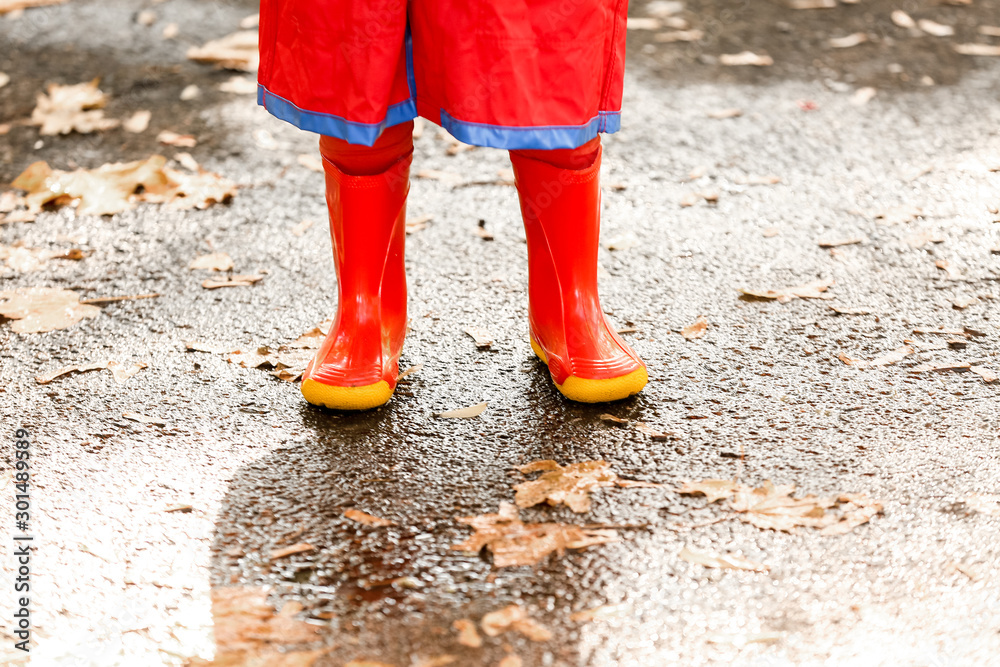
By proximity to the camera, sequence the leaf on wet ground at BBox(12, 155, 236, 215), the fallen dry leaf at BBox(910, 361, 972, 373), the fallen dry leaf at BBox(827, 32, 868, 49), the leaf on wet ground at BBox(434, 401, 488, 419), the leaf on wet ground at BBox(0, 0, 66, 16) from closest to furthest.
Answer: the leaf on wet ground at BBox(434, 401, 488, 419) < the fallen dry leaf at BBox(910, 361, 972, 373) < the leaf on wet ground at BBox(12, 155, 236, 215) < the fallen dry leaf at BBox(827, 32, 868, 49) < the leaf on wet ground at BBox(0, 0, 66, 16)

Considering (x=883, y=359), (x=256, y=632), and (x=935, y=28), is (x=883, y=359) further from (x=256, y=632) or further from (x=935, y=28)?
(x=935, y=28)

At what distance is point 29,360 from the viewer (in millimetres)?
2176

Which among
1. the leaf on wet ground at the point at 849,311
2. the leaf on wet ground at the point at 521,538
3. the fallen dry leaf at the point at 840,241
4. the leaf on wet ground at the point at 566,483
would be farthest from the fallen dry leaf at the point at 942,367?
the leaf on wet ground at the point at 521,538

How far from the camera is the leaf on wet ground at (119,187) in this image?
2.92m

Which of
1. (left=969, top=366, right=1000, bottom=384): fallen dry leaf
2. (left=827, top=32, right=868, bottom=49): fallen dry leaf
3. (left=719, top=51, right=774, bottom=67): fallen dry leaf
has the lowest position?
(left=969, top=366, right=1000, bottom=384): fallen dry leaf

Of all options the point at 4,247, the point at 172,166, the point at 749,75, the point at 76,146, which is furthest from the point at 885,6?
the point at 4,247

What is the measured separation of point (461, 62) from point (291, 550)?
0.89 metres

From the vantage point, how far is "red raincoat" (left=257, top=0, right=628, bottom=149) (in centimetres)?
159

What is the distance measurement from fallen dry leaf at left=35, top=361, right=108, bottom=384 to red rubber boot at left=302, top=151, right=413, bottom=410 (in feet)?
1.74

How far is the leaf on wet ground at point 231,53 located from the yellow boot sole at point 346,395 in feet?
7.63

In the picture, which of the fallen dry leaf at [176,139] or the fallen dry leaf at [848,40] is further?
the fallen dry leaf at [848,40]

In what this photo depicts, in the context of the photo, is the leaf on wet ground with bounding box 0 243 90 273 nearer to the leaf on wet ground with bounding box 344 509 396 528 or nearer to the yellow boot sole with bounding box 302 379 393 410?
the yellow boot sole with bounding box 302 379 393 410

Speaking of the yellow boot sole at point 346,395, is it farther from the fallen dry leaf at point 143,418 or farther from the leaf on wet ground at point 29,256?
the leaf on wet ground at point 29,256

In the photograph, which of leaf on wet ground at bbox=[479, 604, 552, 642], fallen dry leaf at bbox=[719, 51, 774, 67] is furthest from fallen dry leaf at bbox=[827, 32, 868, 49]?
leaf on wet ground at bbox=[479, 604, 552, 642]
